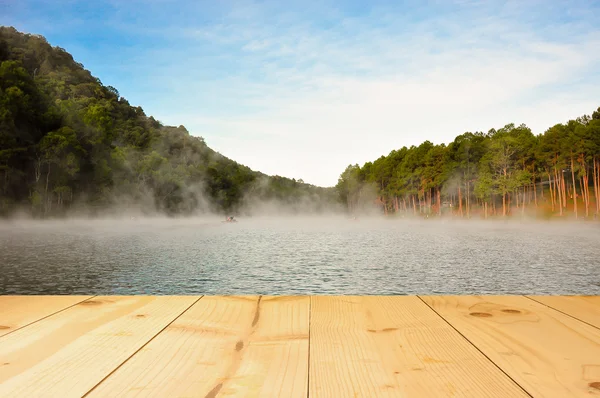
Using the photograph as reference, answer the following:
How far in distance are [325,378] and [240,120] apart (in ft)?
529

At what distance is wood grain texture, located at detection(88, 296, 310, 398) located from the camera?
135 centimetres

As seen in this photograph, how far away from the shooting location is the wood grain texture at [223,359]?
135 cm

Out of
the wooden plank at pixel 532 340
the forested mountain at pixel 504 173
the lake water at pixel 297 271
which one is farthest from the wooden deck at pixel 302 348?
the forested mountain at pixel 504 173

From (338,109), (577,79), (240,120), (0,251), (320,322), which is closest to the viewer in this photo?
(320,322)

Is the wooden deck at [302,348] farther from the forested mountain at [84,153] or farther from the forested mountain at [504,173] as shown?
the forested mountain at [84,153]

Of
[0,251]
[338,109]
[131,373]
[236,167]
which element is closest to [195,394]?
[131,373]

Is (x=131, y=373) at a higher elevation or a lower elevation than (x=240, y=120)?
lower

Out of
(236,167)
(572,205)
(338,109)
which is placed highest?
(338,109)

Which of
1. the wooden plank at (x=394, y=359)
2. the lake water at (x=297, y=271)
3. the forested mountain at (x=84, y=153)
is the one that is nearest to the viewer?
the wooden plank at (x=394, y=359)

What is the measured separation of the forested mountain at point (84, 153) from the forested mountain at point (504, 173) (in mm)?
40054

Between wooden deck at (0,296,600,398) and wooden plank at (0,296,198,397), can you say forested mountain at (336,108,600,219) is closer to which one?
wooden deck at (0,296,600,398)

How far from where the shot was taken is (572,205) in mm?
52031

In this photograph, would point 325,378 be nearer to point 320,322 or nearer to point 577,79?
point 320,322

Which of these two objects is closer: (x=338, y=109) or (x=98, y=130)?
(x=98, y=130)
